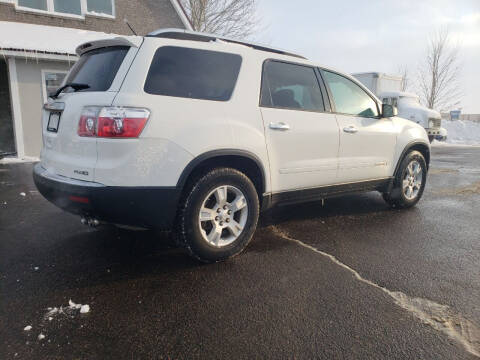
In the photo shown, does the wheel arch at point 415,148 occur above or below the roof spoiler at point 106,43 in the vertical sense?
below

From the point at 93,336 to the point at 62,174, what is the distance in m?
1.39

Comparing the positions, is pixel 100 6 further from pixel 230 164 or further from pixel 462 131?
pixel 462 131

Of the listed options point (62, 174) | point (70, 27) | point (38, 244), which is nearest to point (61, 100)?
point (62, 174)

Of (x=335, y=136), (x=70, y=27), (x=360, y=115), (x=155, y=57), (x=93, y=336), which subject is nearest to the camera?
(x=93, y=336)

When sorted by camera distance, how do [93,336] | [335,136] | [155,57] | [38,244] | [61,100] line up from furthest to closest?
[335,136], [38,244], [61,100], [155,57], [93,336]

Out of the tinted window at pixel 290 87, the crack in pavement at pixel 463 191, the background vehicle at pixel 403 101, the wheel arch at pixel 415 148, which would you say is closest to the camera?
the tinted window at pixel 290 87

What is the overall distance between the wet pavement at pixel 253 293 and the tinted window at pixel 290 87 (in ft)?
4.79

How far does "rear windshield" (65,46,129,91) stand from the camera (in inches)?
111

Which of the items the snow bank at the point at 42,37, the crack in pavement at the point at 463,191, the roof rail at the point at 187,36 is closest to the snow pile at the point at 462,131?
the crack in pavement at the point at 463,191

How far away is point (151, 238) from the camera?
3768 millimetres

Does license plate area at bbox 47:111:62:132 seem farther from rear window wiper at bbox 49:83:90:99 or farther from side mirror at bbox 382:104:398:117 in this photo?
side mirror at bbox 382:104:398:117

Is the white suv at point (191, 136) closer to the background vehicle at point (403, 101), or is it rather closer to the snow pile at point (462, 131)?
the background vehicle at point (403, 101)

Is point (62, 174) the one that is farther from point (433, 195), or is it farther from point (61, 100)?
point (433, 195)

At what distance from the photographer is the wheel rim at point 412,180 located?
498cm
